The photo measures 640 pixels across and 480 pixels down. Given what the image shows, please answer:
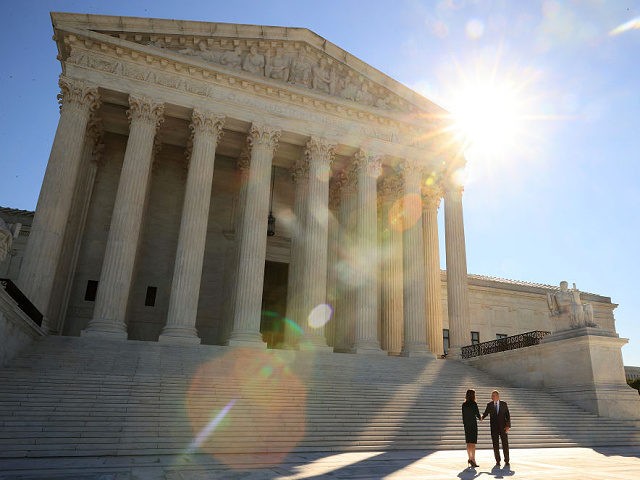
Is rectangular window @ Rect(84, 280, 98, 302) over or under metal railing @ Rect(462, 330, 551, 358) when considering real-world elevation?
over

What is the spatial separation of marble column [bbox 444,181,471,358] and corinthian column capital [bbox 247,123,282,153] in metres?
11.7

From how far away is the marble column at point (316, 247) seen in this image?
24094mm

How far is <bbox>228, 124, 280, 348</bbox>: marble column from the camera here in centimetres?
2264

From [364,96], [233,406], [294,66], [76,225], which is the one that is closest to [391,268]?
[364,96]

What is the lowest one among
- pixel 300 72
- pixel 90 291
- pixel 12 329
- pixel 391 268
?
pixel 12 329

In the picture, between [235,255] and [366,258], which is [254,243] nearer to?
[235,255]

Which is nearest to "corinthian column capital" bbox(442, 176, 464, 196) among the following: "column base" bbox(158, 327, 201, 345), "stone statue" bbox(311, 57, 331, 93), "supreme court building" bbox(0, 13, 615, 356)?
"supreme court building" bbox(0, 13, 615, 356)

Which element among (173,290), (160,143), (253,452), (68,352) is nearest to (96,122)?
(160,143)

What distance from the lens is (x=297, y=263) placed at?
26516 mm

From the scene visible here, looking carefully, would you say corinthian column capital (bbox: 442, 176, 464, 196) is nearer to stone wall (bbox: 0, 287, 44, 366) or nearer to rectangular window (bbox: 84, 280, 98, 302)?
rectangular window (bbox: 84, 280, 98, 302)

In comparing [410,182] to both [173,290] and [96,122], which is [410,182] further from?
[96,122]

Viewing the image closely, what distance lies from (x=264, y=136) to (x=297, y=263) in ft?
23.6

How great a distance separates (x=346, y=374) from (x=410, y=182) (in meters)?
13.9

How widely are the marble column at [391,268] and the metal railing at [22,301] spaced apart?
734 inches
